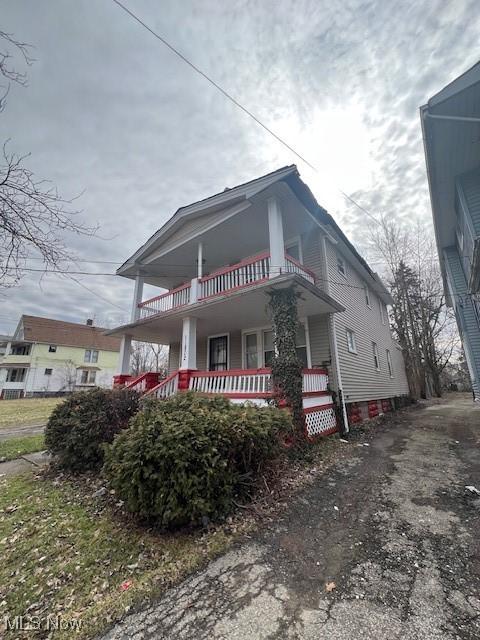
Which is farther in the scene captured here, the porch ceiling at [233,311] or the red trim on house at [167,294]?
the red trim on house at [167,294]

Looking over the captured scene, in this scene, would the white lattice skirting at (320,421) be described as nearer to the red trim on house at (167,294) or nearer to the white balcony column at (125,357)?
the red trim on house at (167,294)

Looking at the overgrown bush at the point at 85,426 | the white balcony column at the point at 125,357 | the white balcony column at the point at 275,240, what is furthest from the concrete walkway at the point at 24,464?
the white balcony column at the point at 275,240

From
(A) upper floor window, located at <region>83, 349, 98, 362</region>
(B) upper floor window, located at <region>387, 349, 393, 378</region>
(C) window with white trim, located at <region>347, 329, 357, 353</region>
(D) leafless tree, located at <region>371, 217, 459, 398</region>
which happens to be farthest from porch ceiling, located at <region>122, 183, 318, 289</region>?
(A) upper floor window, located at <region>83, 349, 98, 362</region>

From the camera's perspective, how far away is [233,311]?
933cm

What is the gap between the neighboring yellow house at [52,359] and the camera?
32.0 meters

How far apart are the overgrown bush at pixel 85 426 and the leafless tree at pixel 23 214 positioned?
134 inches

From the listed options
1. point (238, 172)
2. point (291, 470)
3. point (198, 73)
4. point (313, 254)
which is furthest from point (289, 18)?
point (291, 470)

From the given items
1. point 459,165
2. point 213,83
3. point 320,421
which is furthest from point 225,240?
point 459,165

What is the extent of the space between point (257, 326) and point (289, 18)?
27.6 feet

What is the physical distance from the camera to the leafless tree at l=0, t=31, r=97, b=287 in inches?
124

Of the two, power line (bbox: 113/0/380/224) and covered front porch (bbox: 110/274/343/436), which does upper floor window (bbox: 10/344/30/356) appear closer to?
covered front porch (bbox: 110/274/343/436)

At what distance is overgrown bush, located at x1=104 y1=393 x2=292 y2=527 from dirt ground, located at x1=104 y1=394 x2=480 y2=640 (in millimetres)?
642

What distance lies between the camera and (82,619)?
2281mm

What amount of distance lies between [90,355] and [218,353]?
32.0 m
